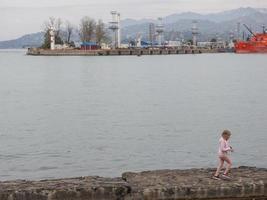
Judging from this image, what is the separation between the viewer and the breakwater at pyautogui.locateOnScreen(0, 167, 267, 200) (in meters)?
10.9

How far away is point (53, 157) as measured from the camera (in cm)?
2367

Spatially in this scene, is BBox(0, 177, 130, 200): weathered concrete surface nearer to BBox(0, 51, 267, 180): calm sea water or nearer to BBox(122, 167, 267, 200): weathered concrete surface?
BBox(122, 167, 267, 200): weathered concrete surface

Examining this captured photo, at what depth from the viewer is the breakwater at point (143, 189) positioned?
10852mm

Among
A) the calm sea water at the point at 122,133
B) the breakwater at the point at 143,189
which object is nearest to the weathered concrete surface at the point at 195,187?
the breakwater at the point at 143,189

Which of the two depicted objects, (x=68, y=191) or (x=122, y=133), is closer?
(x=68, y=191)

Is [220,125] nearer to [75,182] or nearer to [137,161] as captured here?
[137,161]

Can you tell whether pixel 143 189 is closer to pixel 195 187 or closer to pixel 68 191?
pixel 195 187

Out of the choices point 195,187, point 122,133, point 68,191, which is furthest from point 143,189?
point 122,133

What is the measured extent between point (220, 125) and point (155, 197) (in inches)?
895

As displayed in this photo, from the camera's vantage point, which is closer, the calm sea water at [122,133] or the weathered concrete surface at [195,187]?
the weathered concrete surface at [195,187]

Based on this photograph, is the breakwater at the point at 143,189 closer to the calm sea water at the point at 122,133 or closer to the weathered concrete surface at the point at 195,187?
the weathered concrete surface at the point at 195,187

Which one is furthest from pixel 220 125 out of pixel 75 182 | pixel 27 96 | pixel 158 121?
pixel 27 96

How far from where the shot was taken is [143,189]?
10.9 m

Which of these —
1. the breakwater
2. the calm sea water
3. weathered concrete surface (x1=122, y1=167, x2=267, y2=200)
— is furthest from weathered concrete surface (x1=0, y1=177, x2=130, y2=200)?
the calm sea water
